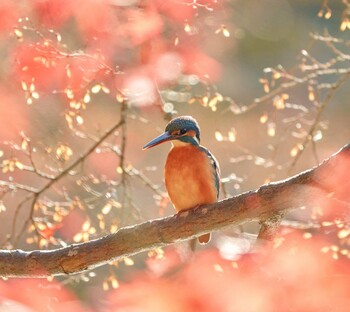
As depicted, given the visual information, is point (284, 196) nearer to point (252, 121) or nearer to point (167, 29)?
point (167, 29)

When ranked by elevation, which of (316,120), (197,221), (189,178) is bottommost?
(189,178)

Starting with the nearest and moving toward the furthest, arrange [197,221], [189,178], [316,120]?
[197,221] < [189,178] < [316,120]

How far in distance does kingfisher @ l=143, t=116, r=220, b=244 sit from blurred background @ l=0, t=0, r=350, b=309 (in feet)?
1.00

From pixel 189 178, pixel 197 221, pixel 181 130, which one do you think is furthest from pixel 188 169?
pixel 197 221

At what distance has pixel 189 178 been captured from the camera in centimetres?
348

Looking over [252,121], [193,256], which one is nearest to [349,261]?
[193,256]

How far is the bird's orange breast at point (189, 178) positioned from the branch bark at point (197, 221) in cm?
51

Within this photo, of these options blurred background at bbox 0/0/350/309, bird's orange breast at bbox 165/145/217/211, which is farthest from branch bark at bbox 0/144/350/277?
blurred background at bbox 0/0/350/309

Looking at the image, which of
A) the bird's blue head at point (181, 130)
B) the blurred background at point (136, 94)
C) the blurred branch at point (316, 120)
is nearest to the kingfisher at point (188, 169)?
the bird's blue head at point (181, 130)

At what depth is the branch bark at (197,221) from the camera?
247 cm

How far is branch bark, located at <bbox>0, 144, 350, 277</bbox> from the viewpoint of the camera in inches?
97.4

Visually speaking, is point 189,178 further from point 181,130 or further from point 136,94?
point 136,94

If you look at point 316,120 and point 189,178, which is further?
point 316,120

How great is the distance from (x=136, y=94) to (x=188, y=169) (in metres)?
0.77
